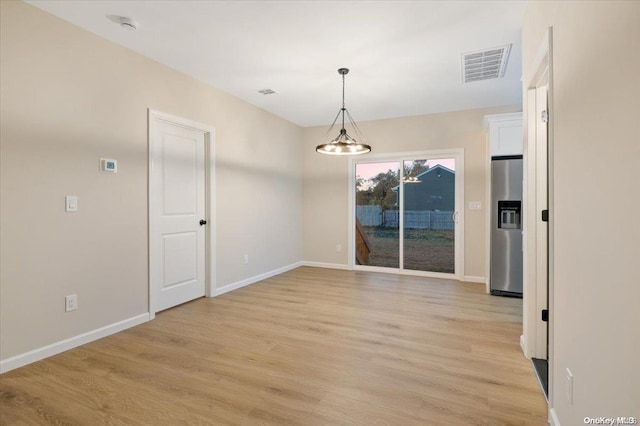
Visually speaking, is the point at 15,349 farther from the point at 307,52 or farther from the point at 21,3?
the point at 307,52

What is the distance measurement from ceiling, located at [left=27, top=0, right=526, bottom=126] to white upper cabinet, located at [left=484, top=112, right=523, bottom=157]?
38 centimetres

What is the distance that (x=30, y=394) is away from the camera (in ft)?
6.64

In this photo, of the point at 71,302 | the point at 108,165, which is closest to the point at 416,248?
the point at 108,165

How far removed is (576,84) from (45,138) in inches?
136

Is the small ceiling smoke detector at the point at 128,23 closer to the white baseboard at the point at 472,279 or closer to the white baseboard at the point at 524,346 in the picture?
the white baseboard at the point at 524,346

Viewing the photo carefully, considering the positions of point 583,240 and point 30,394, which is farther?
point 30,394

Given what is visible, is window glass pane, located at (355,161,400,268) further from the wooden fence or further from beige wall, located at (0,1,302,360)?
beige wall, located at (0,1,302,360)

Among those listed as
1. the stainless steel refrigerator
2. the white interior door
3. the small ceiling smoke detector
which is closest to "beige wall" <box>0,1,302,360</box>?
the white interior door

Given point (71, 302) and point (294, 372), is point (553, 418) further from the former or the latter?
point (71, 302)

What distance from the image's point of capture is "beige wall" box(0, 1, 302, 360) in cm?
234

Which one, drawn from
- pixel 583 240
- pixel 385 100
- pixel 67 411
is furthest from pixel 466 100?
pixel 67 411

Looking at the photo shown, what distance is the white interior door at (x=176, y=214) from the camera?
11.3 ft

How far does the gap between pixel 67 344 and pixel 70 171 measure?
1.43m

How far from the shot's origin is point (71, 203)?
2680mm
